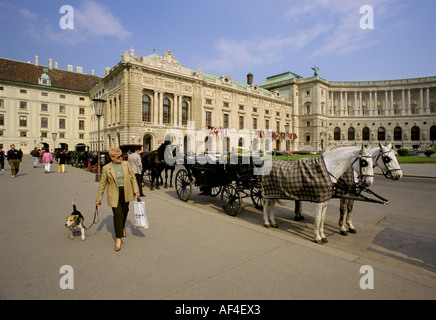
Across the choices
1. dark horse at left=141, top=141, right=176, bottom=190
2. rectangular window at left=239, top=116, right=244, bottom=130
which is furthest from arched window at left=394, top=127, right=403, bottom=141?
dark horse at left=141, top=141, right=176, bottom=190

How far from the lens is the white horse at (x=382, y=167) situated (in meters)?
5.05

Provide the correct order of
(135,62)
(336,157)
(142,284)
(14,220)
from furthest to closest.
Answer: (135,62) < (14,220) < (336,157) < (142,284)

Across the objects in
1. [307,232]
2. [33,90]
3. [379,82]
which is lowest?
[307,232]

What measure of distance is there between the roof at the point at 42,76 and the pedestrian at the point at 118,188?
6326 cm

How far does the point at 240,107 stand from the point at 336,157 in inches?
2067

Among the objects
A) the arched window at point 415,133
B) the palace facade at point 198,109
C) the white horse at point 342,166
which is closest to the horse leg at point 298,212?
the white horse at point 342,166

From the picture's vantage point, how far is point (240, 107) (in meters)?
56.2

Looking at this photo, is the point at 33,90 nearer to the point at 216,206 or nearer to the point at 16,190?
the point at 16,190

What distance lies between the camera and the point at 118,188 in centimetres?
462

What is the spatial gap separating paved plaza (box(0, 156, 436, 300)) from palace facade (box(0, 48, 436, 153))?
2039 centimetres

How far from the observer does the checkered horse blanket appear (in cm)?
495

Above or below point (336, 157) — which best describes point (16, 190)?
below

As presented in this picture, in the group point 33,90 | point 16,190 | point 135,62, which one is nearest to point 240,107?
point 135,62
